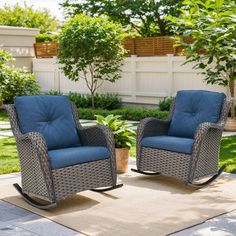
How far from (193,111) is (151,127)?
51 cm

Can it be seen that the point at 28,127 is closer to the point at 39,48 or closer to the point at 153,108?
the point at 153,108

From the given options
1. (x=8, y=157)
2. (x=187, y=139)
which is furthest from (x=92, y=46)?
(x=187, y=139)

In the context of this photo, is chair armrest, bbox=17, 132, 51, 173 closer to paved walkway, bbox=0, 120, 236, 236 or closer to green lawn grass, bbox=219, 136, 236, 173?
paved walkway, bbox=0, 120, 236, 236

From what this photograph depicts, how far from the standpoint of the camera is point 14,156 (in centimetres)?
663

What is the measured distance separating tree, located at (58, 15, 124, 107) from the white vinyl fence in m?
0.34

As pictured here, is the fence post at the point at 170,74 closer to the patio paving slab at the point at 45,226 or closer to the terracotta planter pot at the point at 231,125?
the terracotta planter pot at the point at 231,125

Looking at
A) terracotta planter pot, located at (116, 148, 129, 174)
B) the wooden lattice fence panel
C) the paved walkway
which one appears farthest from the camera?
the wooden lattice fence panel

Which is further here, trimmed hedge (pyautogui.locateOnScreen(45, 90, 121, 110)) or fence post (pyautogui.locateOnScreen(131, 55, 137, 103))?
trimmed hedge (pyautogui.locateOnScreen(45, 90, 121, 110))

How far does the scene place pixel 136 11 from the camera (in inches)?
702

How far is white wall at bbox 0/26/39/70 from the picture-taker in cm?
1420

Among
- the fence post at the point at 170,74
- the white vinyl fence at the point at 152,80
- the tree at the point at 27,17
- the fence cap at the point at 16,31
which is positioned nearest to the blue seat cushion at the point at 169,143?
the white vinyl fence at the point at 152,80

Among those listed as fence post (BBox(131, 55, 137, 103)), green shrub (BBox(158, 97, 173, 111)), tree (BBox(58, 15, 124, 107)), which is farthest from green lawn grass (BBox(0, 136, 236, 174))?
fence post (BBox(131, 55, 137, 103))

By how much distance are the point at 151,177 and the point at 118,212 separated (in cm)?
143

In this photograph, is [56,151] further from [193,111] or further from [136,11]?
[136,11]
